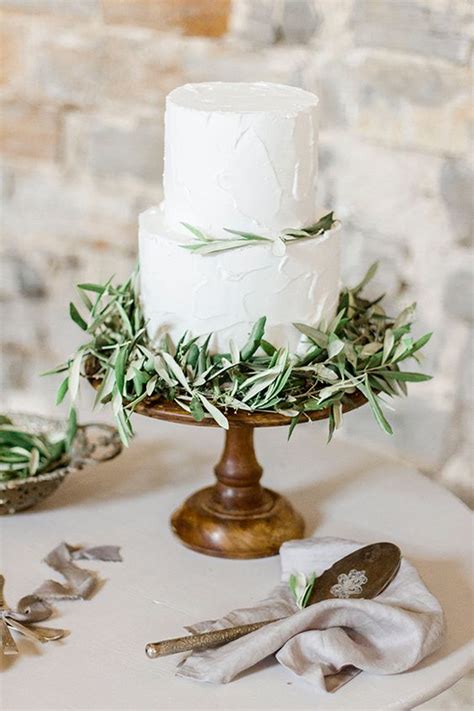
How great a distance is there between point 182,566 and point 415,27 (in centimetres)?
86

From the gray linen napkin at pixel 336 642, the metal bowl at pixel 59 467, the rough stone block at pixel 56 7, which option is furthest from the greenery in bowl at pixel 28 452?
the rough stone block at pixel 56 7

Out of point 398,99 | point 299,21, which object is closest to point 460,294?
point 398,99

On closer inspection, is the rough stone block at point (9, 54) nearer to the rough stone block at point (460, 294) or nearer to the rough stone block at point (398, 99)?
the rough stone block at point (398, 99)

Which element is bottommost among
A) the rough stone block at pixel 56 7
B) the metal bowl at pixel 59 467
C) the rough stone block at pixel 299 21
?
the metal bowl at pixel 59 467

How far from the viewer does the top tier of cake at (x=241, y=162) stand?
97 cm

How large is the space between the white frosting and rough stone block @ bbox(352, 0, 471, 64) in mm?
573

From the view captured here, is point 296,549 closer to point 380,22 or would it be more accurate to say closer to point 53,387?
point 380,22

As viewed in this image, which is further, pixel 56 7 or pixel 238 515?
pixel 56 7

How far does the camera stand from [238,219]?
1.00 metres

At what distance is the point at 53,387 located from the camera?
2.03 meters

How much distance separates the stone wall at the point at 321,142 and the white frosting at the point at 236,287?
56cm

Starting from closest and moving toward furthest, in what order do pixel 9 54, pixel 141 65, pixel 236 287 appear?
pixel 236 287 < pixel 141 65 < pixel 9 54

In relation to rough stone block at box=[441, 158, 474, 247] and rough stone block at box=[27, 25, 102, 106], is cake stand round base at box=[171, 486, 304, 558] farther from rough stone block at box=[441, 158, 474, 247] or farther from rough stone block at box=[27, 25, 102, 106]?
rough stone block at box=[27, 25, 102, 106]

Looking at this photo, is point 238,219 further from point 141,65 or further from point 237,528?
point 141,65
